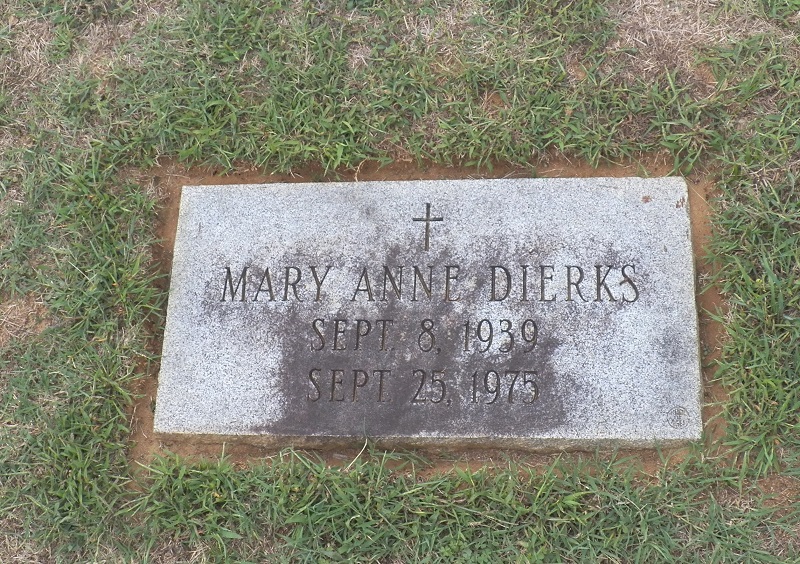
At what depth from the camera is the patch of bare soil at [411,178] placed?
8.23 ft

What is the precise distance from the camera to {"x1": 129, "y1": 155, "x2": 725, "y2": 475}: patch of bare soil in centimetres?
251

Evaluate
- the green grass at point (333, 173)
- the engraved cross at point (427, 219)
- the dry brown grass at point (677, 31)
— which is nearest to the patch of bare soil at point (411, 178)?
the green grass at point (333, 173)

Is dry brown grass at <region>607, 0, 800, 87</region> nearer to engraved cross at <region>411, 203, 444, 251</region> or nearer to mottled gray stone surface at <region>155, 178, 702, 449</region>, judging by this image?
mottled gray stone surface at <region>155, 178, 702, 449</region>

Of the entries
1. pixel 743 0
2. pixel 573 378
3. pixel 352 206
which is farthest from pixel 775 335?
pixel 352 206

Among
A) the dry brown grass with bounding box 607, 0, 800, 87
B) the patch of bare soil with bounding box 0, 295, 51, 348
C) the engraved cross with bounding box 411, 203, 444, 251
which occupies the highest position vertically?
the dry brown grass with bounding box 607, 0, 800, 87

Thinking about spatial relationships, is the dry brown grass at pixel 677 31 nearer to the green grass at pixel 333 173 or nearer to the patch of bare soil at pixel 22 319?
the green grass at pixel 333 173

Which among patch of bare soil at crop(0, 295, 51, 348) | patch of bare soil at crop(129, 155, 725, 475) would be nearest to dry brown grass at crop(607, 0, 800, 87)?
patch of bare soil at crop(129, 155, 725, 475)

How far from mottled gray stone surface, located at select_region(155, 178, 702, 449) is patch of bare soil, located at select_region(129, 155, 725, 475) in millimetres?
84

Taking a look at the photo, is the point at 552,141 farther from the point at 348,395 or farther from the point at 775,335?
the point at 348,395

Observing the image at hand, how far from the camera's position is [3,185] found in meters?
3.07

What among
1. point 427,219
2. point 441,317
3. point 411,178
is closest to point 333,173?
point 411,178

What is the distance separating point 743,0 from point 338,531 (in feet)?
8.23

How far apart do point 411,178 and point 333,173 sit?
31 centimetres

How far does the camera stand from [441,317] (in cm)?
254
